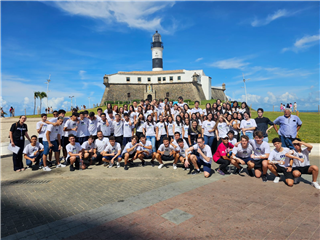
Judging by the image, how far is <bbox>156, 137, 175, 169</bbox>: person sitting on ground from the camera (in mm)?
8336

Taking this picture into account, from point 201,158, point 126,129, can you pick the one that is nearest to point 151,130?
point 126,129

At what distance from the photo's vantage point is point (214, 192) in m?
5.56

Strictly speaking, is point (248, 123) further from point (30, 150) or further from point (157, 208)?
point (30, 150)

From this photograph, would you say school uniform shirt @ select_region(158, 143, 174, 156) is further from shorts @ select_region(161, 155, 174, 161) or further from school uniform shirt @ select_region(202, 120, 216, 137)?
school uniform shirt @ select_region(202, 120, 216, 137)

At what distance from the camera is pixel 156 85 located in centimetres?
6456

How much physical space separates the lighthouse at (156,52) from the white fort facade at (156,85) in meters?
3.84

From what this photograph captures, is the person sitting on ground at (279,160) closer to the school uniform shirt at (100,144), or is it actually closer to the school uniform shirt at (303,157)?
the school uniform shirt at (303,157)

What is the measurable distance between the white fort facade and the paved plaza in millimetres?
56081

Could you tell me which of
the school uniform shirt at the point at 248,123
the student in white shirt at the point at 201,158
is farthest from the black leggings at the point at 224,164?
the school uniform shirt at the point at 248,123

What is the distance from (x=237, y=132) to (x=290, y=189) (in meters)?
4.14

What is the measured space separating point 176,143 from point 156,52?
214 ft

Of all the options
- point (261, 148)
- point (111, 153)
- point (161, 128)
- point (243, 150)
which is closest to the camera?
point (261, 148)

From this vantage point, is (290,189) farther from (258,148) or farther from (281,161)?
→ (258,148)

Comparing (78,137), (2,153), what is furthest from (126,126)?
(2,153)
